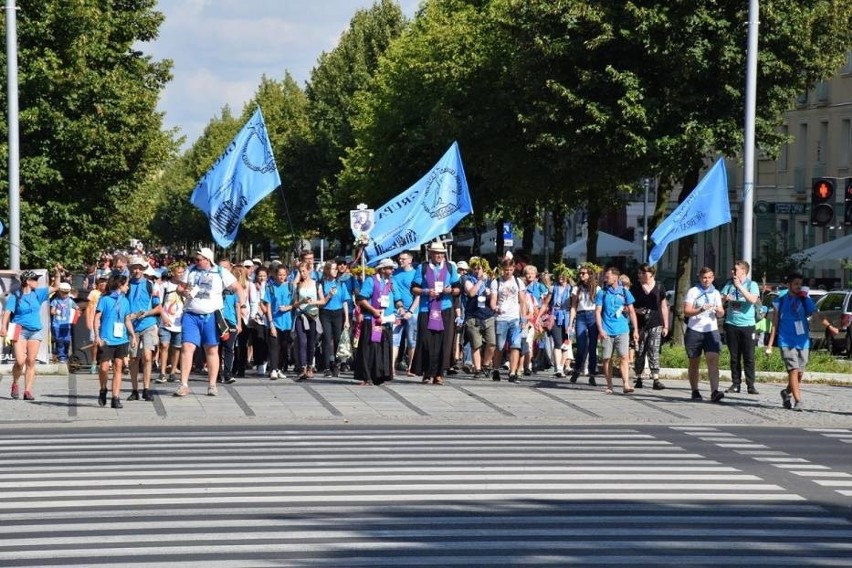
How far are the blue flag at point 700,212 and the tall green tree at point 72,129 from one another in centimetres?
1541

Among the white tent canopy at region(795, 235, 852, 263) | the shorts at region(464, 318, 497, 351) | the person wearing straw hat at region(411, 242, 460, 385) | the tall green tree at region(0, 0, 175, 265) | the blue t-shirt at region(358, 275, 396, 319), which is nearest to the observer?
the blue t-shirt at region(358, 275, 396, 319)

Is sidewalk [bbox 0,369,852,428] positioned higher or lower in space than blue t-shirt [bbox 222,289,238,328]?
lower

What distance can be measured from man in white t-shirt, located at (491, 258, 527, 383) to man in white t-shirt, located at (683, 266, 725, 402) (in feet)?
10.1

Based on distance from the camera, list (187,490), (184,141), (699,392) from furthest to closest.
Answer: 1. (184,141)
2. (699,392)
3. (187,490)

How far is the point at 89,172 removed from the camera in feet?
119

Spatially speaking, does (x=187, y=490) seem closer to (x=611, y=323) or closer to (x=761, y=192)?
(x=611, y=323)

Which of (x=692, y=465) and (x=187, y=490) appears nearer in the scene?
(x=187, y=490)

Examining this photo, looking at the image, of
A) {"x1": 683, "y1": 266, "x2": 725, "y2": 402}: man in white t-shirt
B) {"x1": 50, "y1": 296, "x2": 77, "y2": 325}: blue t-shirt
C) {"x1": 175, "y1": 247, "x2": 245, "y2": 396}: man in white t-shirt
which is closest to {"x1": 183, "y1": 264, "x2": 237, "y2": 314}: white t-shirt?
{"x1": 175, "y1": 247, "x2": 245, "y2": 396}: man in white t-shirt

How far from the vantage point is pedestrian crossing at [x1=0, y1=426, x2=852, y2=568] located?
928 cm

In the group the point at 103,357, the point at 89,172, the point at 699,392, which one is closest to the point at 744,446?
the point at 699,392

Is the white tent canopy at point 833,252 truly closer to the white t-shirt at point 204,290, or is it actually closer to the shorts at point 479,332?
the shorts at point 479,332

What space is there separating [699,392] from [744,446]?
5.81 m

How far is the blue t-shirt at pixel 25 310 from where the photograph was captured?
1939 centimetres

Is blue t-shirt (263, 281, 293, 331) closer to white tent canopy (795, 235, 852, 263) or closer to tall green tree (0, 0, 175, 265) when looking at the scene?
tall green tree (0, 0, 175, 265)
